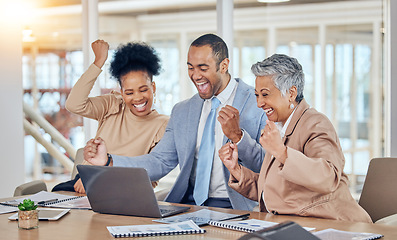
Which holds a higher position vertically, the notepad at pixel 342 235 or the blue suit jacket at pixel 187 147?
the blue suit jacket at pixel 187 147

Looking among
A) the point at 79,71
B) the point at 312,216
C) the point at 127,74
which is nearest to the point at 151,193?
the point at 312,216

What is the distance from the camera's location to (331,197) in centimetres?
245

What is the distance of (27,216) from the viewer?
88.4 inches

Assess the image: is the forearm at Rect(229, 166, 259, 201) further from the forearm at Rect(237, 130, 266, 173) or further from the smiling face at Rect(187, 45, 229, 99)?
the smiling face at Rect(187, 45, 229, 99)

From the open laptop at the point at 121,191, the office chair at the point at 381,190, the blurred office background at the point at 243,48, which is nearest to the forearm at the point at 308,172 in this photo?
the open laptop at the point at 121,191

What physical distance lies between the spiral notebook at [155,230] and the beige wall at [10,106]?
2848 mm

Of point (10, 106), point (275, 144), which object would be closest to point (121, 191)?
point (275, 144)

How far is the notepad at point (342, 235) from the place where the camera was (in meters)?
1.98

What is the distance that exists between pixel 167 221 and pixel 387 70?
2848 mm

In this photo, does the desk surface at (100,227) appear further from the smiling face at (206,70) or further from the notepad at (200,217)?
the smiling face at (206,70)

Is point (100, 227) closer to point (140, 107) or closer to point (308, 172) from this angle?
point (308, 172)

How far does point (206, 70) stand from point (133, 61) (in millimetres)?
606

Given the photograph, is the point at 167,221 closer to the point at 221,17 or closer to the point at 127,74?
the point at 127,74

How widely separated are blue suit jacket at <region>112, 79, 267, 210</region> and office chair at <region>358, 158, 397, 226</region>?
59cm
